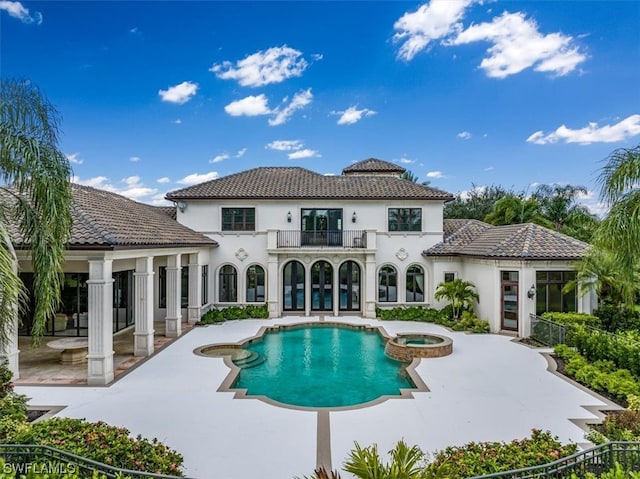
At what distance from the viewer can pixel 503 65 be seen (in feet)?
76.2

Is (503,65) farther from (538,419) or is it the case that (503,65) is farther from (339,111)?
(538,419)

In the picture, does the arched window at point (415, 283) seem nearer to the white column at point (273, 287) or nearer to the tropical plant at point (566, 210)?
the white column at point (273, 287)

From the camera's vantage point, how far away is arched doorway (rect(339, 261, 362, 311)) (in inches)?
876

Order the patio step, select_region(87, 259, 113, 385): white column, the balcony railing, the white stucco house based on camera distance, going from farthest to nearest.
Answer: the balcony railing
the white stucco house
the patio step
select_region(87, 259, 113, 385): white column

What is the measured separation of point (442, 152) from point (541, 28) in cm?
2296

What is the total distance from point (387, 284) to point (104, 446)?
17827 millimetres

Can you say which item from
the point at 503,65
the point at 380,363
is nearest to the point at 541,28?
the point at 503,65

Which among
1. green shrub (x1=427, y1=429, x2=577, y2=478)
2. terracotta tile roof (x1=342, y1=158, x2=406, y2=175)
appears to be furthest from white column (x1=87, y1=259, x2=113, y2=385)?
terracotta tile roof (x1=342, y1=158, x2=406, y2=175)

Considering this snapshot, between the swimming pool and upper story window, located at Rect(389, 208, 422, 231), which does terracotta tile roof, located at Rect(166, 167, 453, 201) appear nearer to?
upper story window, located at Rect(389, 208, 422, 231)

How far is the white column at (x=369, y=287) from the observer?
21.2 metres

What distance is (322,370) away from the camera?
1242 cm

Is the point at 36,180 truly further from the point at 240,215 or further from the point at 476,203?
the point at 476,203

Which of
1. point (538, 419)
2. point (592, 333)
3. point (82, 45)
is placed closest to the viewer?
point (538, 419)

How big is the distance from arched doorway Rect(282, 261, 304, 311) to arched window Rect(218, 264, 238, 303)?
285cm
